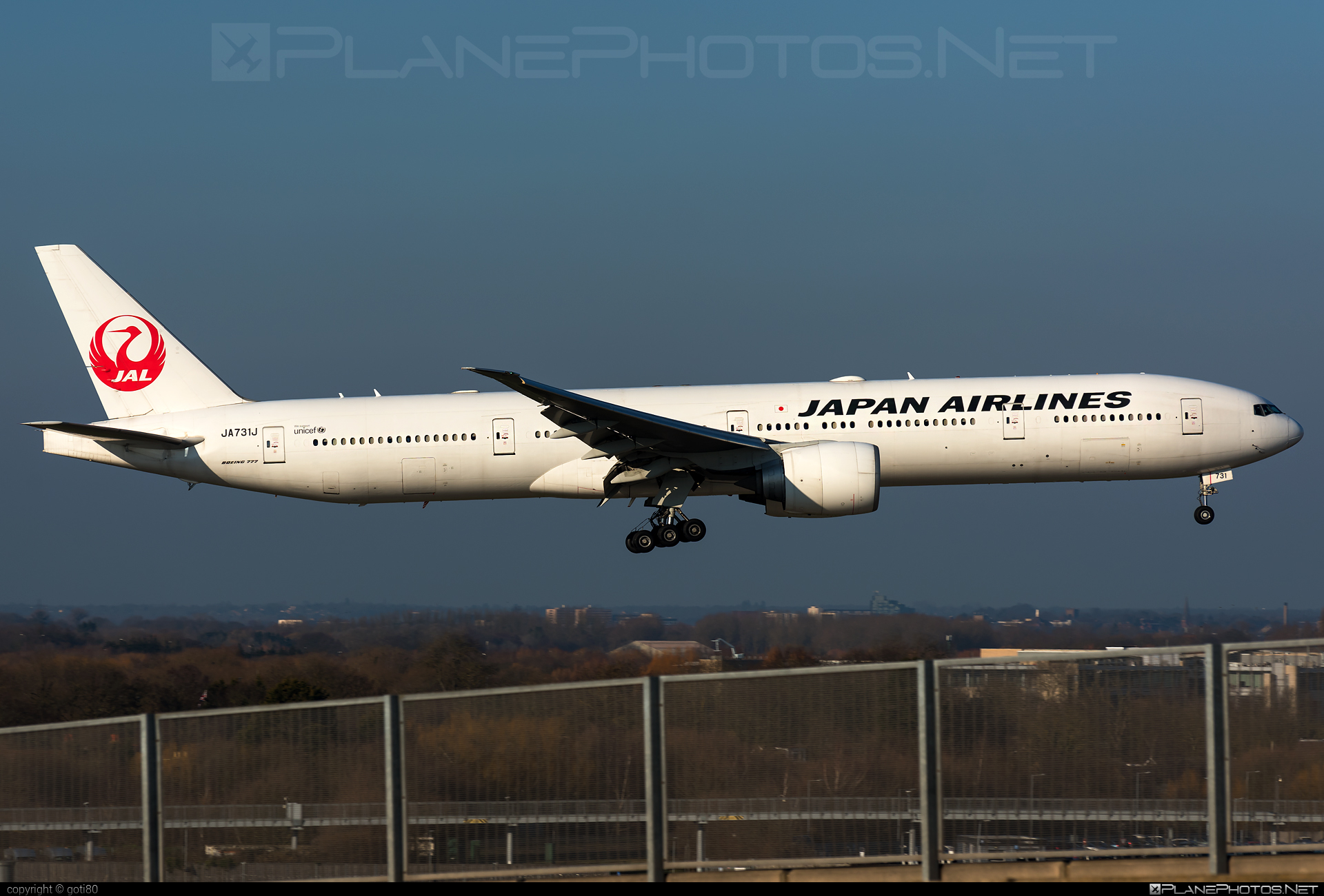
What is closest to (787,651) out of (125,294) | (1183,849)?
(1183,849)

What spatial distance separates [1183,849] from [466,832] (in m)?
6.04

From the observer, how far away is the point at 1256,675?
9.99 m

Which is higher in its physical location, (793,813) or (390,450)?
(390,450)

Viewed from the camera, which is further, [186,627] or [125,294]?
[186,627]

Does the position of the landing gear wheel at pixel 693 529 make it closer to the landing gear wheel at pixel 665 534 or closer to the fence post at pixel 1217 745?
the landing gear wheel at pixel 665 534

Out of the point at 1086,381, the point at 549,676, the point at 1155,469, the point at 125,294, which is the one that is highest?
the point at 125,294

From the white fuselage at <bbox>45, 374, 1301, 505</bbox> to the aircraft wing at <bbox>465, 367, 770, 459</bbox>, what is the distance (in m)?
0.92

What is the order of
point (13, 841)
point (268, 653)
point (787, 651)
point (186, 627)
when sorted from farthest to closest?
point (186, 627), point (268, 653), point (787, 651), point (13, 841)

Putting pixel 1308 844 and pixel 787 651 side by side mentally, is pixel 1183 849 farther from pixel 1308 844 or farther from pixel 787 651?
pixel 787 651

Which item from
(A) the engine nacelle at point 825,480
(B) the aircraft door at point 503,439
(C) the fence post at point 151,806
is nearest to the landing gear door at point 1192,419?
(A) the engine nacelle at point 825,480

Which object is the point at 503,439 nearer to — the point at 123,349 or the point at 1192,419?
the point at 123,349

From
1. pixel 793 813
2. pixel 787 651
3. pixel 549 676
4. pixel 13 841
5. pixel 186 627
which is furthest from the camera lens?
pixel 186 627

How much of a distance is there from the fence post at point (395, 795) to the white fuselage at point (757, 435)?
18.8 m

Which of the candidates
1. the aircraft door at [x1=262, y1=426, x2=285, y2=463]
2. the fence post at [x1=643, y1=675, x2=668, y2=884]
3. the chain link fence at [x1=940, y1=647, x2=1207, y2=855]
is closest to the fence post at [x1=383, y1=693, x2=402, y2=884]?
the fence post at [x1=643, y1=675, x2=668, y2=884]
